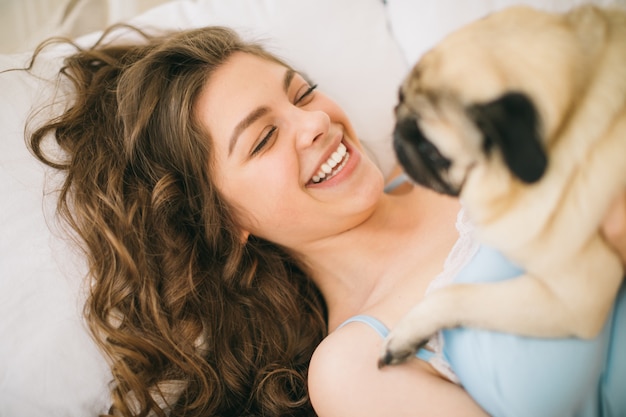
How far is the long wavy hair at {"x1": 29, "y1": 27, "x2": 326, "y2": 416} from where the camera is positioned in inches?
51.5

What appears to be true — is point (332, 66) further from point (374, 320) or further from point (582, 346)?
point (582, 346)

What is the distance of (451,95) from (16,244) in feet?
3.88

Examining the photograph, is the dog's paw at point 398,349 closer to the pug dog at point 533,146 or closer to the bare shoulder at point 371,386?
the bare shoulder at point 371,386

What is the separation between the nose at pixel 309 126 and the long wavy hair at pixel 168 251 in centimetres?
28

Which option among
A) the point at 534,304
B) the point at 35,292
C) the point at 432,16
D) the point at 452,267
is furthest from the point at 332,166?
the point at 35,292

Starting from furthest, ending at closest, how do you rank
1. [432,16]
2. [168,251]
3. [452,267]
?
[432,16] < [168,251] < [452,267]

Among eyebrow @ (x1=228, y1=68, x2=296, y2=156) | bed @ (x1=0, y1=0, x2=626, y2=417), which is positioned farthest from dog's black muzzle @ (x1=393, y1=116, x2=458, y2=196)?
bed @ (x1=0, y1=0, x2=626, y2=417)

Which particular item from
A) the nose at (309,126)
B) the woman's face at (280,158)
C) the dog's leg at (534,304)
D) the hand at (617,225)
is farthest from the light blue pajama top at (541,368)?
the nose at (309,126)

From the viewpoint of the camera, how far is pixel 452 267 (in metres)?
1.18

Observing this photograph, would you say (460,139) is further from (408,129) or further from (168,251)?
(168,251)

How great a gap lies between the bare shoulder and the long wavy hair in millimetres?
302

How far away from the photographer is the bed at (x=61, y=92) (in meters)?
1.20

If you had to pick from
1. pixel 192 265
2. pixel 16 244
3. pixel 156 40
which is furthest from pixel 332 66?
pixel 16 244

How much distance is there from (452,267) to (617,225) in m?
0.40
